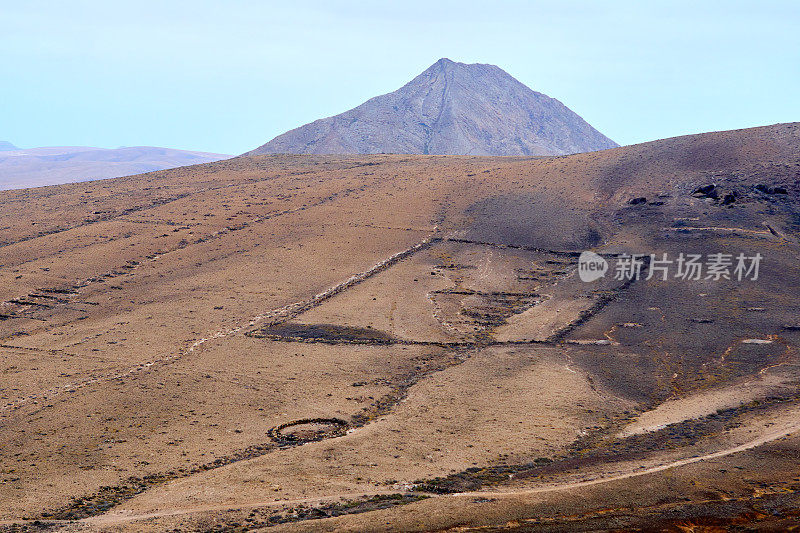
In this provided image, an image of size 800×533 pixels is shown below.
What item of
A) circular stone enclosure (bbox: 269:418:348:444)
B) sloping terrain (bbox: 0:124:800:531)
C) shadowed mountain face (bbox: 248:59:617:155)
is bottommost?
circular stone enclosure (bbox: 269:418:348:444)

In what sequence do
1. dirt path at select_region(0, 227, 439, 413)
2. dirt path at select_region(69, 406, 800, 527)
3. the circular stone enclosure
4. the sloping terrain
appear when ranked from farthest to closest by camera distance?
dirt path at select_region(0, 227, 439, 413) < the circular stone enclosure < the sloping terrain < dirt path at select_region(69, 406, 800, 527)

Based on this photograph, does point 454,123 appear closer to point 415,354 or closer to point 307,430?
point 415,354

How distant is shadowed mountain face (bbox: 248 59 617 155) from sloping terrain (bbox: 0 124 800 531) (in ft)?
282

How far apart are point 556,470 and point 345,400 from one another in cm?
959

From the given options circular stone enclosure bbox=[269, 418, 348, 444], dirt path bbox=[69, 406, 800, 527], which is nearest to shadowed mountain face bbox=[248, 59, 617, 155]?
circular stone enclosure bbox=[269, 418, 348, 444]

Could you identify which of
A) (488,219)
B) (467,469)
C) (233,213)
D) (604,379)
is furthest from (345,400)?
(233,213)

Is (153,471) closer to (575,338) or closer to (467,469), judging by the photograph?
(467,469)

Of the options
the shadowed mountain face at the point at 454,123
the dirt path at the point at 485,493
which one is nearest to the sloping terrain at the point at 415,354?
the dirt path at the point at 485,493

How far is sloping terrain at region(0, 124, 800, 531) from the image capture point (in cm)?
1861

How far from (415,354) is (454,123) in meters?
135

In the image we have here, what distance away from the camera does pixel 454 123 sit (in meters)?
161

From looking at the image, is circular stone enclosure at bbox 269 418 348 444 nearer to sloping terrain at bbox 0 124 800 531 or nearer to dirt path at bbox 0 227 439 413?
sloping terrain at bbox 0 124 800 531

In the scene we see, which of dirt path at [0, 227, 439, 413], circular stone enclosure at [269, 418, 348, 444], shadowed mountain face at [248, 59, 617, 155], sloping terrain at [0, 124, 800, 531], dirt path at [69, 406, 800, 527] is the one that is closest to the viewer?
dirt path at [69, 406, 800, 527]

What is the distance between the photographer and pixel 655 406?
26.7 m
